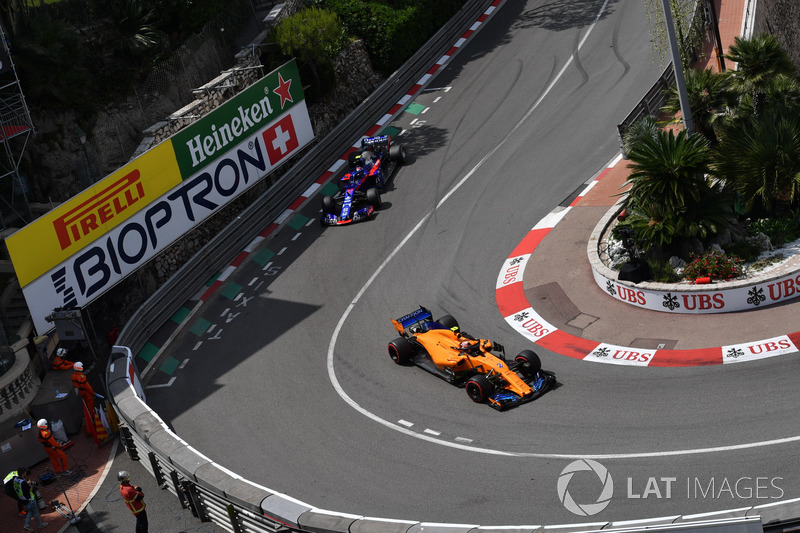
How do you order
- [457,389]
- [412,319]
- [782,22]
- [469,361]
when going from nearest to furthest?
[469,361]
[457,389]
[412,319]
[782,22]

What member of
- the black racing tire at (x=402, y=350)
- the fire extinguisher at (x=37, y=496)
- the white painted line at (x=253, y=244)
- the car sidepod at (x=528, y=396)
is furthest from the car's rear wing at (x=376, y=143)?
the fire extinguisher at (x=37, y=496)

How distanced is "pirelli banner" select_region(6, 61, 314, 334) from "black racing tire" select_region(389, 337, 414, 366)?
27.6ft

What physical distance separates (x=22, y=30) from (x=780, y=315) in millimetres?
23616

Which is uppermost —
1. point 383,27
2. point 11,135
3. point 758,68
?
point 11,135

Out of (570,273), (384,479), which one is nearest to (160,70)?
(570,273)

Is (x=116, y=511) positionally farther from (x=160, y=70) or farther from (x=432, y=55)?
(x=432, y=55)

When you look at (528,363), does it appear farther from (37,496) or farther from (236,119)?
→ (236,119)

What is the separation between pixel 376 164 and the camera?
98.5 ft

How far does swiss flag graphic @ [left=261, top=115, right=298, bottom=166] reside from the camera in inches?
1186

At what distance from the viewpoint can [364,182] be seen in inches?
1169

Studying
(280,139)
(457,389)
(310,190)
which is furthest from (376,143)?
(457,389)

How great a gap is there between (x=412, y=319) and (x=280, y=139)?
11.3 meters

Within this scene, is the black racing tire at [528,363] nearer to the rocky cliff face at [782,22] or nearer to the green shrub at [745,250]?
the green shrub at [745,250]

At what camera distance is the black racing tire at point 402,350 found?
21047 mm
